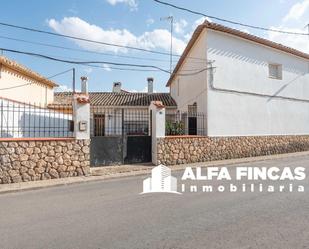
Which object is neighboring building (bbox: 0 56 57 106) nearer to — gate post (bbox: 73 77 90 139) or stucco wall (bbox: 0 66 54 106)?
stucco wall (bbox: 0 66 54 106)

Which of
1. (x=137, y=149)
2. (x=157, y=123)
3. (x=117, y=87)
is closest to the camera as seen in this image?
(x=157, y=123)

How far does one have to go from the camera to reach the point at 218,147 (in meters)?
13.9

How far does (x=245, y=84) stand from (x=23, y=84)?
1332cm

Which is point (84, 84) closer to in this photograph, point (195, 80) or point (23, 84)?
point (23, 84)

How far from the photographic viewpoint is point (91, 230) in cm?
456

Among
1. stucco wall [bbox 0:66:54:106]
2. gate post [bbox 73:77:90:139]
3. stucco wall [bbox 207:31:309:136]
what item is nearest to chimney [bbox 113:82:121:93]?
stucco wall [bbox 0:66:54:106]

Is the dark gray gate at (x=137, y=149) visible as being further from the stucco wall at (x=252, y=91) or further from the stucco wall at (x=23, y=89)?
the stucco wall at (x=23, y=89)

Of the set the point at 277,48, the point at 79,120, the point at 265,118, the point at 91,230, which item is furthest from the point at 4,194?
the point at 277,48

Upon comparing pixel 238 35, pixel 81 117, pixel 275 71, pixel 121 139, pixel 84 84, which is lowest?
pixel 121 139

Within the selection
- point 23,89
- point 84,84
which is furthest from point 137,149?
point 84,84

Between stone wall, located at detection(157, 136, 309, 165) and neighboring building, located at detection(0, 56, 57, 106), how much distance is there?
29.8 feet

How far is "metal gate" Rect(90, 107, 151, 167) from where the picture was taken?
11.5 metres

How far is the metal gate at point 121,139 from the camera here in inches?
452

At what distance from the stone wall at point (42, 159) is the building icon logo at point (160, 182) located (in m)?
2.35
